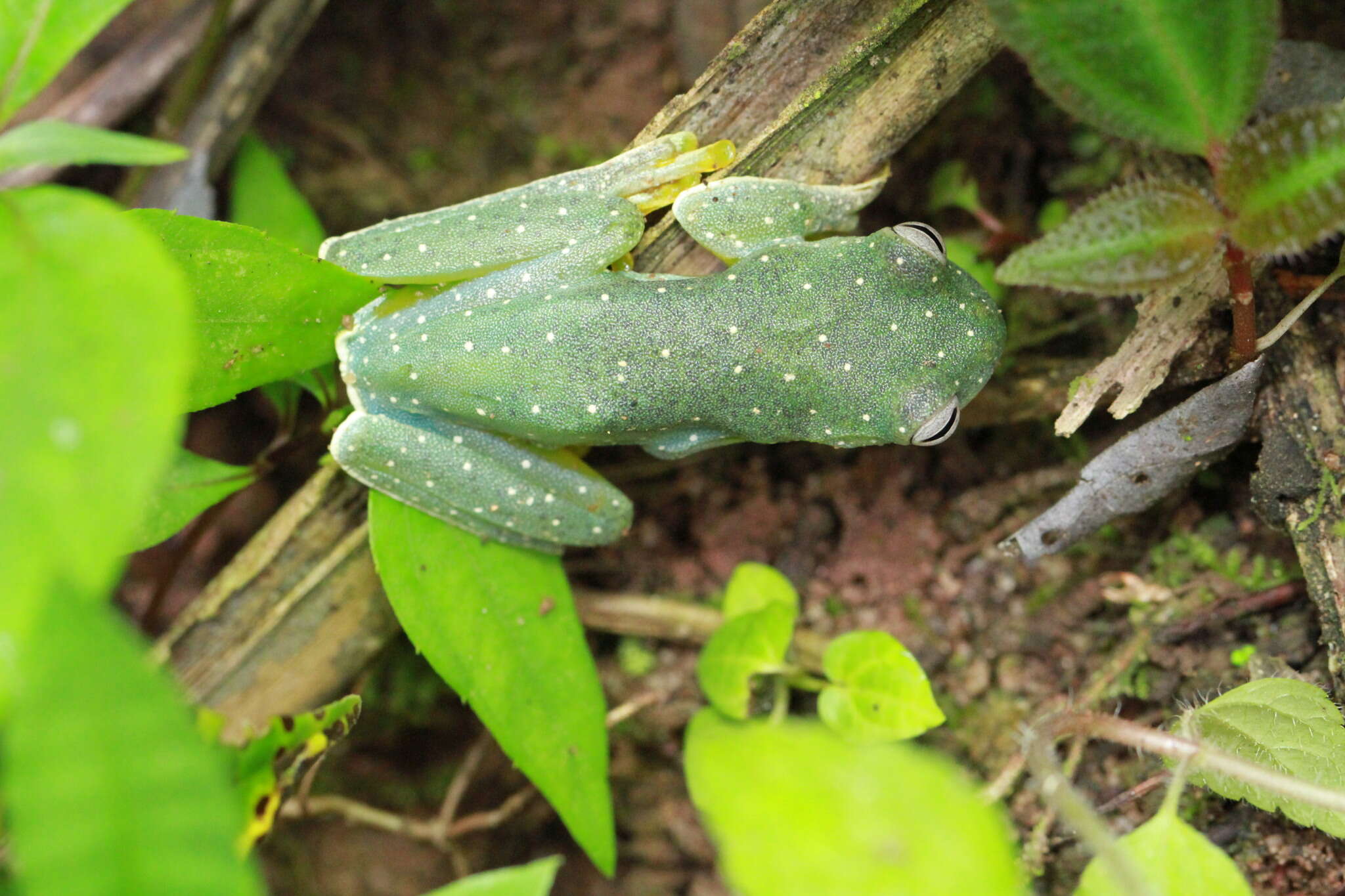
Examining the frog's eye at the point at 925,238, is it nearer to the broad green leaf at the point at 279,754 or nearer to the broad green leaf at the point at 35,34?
the broad green leaf at the point at 35,34

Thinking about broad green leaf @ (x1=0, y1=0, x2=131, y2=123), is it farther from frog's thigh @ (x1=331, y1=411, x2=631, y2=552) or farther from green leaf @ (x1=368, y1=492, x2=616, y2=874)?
green leaf @ (x1=368, y1=492, x2=616, y2=874)

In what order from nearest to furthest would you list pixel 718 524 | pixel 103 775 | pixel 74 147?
pixel 103 775, pixel 74 147, pixel 718 524

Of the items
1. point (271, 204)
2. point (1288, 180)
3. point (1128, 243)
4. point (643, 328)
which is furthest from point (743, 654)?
point (271, 204)

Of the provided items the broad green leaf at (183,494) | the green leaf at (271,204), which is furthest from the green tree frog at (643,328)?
the green leaf at (271,204)

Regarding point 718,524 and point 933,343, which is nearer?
point 933,343

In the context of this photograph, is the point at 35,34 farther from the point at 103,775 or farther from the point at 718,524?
the point at 718,524

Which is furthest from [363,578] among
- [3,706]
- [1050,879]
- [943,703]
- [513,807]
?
[1050,879]

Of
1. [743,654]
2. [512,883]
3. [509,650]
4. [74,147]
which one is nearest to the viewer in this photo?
[74,147]
